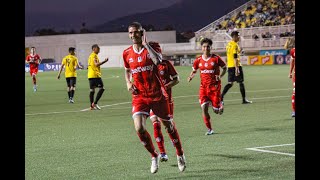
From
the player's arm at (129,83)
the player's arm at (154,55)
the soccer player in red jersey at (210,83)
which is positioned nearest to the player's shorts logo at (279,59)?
the soccer player in red jersey at (210,83)

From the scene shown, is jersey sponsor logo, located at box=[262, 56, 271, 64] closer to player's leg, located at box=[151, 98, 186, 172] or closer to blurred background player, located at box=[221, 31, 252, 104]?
blurred background player, located at box=[221, 31, 252, 104]

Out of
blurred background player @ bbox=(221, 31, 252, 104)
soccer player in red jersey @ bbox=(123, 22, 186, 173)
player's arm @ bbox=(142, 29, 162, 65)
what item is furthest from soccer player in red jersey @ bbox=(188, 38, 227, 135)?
blurred background player @ bbox=(221, 31, 252, 104)

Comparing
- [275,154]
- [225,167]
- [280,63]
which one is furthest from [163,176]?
[280,63]

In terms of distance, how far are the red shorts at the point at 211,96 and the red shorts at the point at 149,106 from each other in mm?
4376

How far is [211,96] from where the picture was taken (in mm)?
13414

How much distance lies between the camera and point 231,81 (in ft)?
68.7

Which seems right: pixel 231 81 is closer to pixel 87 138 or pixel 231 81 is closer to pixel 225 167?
pixel 87 138

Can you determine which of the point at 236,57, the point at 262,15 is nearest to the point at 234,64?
the point at 236,57

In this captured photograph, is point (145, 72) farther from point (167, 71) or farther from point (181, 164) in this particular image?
point (167, 71)

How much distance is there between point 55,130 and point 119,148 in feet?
13.7

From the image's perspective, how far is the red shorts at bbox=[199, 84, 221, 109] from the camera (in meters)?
13.4

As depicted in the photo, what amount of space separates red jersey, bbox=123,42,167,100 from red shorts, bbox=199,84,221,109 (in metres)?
4.51

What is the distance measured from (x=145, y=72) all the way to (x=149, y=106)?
0.53 metres

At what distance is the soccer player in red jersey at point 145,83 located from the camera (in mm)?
8703
